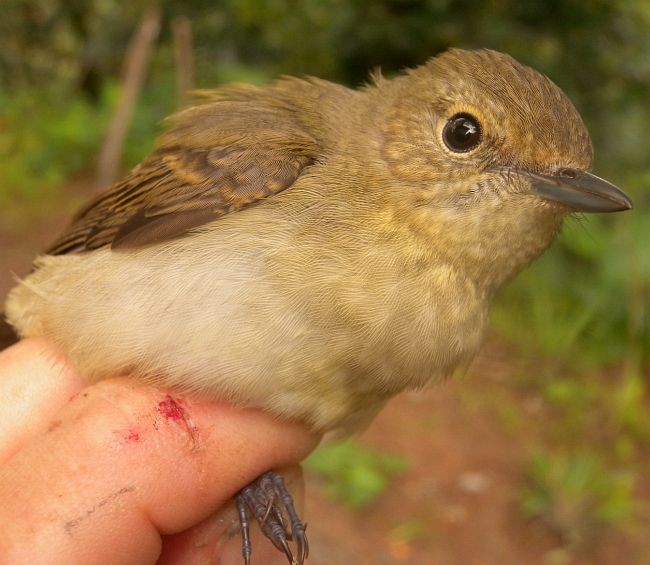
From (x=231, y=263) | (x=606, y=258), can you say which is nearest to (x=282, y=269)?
(x=231, y=263)

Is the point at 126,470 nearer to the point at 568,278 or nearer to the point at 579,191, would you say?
the point at 579,191

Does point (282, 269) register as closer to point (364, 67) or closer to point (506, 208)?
point (506, 208)

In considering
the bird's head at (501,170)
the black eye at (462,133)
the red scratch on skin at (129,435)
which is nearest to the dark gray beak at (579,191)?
the bird's head at (501,170)

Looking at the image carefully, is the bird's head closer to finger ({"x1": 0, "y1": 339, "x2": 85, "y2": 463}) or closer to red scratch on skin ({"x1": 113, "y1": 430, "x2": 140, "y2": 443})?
red scratch on skin ({"x1": 113, "y1": 430, "x2": 140, "y2": 443})

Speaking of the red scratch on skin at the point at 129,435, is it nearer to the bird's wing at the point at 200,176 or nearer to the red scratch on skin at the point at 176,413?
the red scratch on skin at the point at 176,413

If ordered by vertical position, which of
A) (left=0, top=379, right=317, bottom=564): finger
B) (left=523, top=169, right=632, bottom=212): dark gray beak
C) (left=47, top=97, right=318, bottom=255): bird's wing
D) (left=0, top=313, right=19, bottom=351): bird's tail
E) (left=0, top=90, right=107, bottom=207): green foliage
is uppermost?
(left=0, top=90, right=107, bottom=207): green foliage

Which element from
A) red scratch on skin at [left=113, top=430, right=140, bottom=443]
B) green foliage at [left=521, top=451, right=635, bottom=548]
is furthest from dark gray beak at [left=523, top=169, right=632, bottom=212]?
green foliage at [left=521, top=451, right=635, bottom=548]

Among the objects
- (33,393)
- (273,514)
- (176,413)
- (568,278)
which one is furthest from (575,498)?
(33,393)
